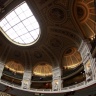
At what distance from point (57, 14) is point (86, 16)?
3396 millimetres

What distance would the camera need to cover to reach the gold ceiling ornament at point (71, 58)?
80.5 feet

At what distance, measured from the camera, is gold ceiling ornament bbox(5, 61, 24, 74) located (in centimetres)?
2646

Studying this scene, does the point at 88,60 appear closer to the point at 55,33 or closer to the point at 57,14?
the point at 55,33

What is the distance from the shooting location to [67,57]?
25281 millimetres

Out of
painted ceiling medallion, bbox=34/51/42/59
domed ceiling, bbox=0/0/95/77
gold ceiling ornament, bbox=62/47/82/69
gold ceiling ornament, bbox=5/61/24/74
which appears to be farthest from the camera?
gold ceiling ornament, bbox=5/61/24/74

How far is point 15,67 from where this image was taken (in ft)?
90.2

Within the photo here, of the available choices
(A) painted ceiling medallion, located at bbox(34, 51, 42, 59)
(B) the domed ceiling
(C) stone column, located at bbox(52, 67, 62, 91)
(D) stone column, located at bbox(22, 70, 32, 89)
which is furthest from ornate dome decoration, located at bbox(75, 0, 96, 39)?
(D) stone column, located at bbox(22, 70, 32, 89)

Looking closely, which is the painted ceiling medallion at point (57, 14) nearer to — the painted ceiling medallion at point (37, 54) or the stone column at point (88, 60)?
the stone column at point (88, 60)

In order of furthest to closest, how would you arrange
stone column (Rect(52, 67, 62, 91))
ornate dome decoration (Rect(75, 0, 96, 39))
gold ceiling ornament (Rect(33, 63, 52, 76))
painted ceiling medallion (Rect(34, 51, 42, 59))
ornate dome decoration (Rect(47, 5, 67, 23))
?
gold ceiling ornament (Rect(33, 63, 52, 76)) → painted ceiling medallion (Rect(34, 51, 42, 59)) → stone column (Rect(52, 67, 62, 91)) → ornate dome decoration (Rect(47, 5, 67, 23)) → ornate dome decoration (Rect(75, 0, 96, 39))

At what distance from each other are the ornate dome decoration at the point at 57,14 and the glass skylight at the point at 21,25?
2.77 m

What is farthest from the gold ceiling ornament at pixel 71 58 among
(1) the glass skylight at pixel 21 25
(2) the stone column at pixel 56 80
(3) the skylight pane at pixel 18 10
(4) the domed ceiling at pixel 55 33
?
(3) the skylight pane at pixel 18 10

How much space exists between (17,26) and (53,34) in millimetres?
5596

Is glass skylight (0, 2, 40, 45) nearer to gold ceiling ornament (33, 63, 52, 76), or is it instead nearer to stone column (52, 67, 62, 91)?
gold ceiling ornament (33, 63, 52, 76)

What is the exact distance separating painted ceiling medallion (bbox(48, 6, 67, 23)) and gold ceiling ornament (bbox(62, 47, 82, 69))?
16.5 feet
